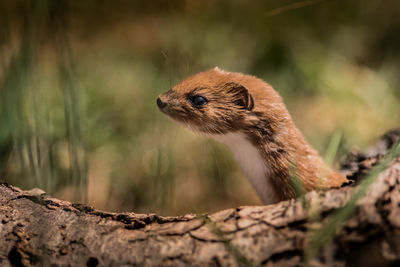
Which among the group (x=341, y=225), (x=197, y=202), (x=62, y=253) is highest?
(x=341, y=225)

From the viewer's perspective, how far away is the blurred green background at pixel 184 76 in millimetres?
2314

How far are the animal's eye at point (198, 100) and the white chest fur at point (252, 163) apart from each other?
140 millimetres

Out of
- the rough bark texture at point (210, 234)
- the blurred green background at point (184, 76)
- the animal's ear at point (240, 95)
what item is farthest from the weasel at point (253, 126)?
the rough bark texture at point (210, 234)

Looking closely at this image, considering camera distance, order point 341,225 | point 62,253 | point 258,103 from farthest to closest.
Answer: point 258,103
point 62,253
point 341,225

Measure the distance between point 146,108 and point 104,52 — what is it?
3.56ft

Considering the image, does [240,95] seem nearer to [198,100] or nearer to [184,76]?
[198,100]

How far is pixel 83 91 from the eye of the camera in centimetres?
308

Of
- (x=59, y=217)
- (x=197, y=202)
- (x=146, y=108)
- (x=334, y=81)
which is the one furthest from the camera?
(x=334, y=81)

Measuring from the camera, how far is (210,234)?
3.40 ft

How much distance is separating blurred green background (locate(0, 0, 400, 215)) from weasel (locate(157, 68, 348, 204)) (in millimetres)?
140

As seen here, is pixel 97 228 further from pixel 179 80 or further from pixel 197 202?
pixel 197 202

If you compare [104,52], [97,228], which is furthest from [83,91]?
[97,228]

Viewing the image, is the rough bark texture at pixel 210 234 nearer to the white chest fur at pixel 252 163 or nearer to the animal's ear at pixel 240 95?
the white chest fur at pixel 252 163

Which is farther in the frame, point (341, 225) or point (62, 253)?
point (62, 253)
